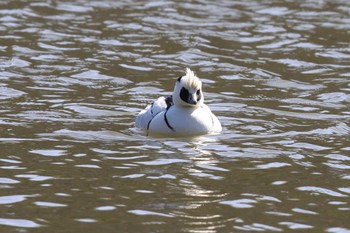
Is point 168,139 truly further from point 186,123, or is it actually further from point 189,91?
point 189,91

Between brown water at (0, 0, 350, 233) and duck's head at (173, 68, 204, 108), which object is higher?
duck's head at (173, 68, 204, 108)

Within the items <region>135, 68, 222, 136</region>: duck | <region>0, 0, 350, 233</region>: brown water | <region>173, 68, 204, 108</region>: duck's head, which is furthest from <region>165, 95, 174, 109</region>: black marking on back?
<region>0, 0, 350, 233</region>: brown water

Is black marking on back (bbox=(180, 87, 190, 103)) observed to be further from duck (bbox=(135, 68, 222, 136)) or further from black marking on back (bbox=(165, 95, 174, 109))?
black marking on back (bbox=(165, 95, 174, 109))

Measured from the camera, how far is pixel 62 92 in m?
17.6

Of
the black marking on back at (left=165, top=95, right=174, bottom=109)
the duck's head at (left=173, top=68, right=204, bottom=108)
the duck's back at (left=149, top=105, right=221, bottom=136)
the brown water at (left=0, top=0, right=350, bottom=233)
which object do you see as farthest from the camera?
the black marking on back at (left=165, top=95, right=174, bottom=109)

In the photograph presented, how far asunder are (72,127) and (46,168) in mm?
2631

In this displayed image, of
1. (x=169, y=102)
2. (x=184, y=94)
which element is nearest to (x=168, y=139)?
(x=184, y=94)

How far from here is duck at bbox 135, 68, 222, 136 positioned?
15070 mm

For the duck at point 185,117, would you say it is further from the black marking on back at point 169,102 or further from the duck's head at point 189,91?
the black marking on back at point 169,102

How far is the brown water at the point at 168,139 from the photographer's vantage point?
36.0 ft

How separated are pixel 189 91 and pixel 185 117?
357mm

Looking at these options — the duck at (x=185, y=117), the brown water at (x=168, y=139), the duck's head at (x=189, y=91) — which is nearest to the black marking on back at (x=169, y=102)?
the duck at (x=185, y=117)

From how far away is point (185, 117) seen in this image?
598 inches

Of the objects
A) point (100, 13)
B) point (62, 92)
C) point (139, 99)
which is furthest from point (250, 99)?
point (100, 13)
